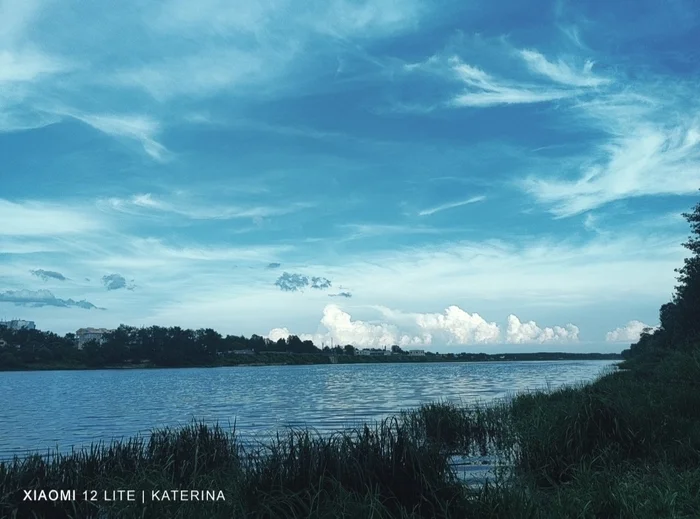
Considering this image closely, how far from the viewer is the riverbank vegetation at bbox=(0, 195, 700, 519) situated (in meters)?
10.3

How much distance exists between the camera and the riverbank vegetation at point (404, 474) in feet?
33.9

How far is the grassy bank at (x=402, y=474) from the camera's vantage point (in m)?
10.3

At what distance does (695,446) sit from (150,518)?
13.7 m

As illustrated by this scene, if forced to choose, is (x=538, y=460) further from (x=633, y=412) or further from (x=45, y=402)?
(x=45, y=402)

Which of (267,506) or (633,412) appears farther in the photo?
(633,412)

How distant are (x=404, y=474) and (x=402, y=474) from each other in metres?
0.04

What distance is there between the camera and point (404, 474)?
467 inches

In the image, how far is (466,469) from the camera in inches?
746

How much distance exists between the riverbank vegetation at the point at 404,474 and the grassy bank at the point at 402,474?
30 millimetres

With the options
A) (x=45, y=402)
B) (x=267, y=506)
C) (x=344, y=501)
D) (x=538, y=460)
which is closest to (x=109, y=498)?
(x=267, y=506)

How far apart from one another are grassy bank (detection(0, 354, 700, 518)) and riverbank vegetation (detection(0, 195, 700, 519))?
3cm

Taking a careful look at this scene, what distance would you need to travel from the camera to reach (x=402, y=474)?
1187 centimetres

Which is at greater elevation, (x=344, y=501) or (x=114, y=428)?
(x=344, y=501)

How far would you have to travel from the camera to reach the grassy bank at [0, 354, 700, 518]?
10.3 m
